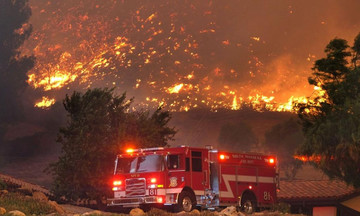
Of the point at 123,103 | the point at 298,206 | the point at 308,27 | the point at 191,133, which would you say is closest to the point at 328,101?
the point at 298,206

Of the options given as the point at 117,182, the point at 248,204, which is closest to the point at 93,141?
the point at 117,182

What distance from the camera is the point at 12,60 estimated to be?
427 ft

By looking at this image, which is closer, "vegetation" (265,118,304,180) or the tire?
the tire

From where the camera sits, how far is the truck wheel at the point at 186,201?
26.4m

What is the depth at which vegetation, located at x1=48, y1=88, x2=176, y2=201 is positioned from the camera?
121 ft

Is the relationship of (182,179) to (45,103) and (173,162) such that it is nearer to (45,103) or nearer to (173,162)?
(173,162)

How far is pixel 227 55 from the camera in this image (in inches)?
7254

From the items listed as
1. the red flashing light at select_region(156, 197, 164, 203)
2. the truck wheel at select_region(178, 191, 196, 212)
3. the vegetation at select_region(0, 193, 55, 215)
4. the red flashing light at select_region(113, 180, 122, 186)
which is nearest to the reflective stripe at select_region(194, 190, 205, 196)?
the truck wheel at select_region(178, 191, 196, 212)

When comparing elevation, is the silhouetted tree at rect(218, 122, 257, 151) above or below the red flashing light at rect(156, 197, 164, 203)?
above

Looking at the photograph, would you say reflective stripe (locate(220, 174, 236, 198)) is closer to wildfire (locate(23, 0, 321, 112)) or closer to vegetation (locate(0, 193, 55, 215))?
vegetation (locate(0, 193, 55, 215))

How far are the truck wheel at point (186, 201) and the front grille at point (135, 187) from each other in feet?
5.36

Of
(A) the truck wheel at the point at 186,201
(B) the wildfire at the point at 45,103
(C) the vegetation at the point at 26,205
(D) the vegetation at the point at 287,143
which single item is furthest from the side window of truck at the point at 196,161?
(B) the wildfire at the point at 45,103

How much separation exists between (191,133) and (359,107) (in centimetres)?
12971

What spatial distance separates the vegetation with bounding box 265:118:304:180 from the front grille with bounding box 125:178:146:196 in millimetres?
79789
